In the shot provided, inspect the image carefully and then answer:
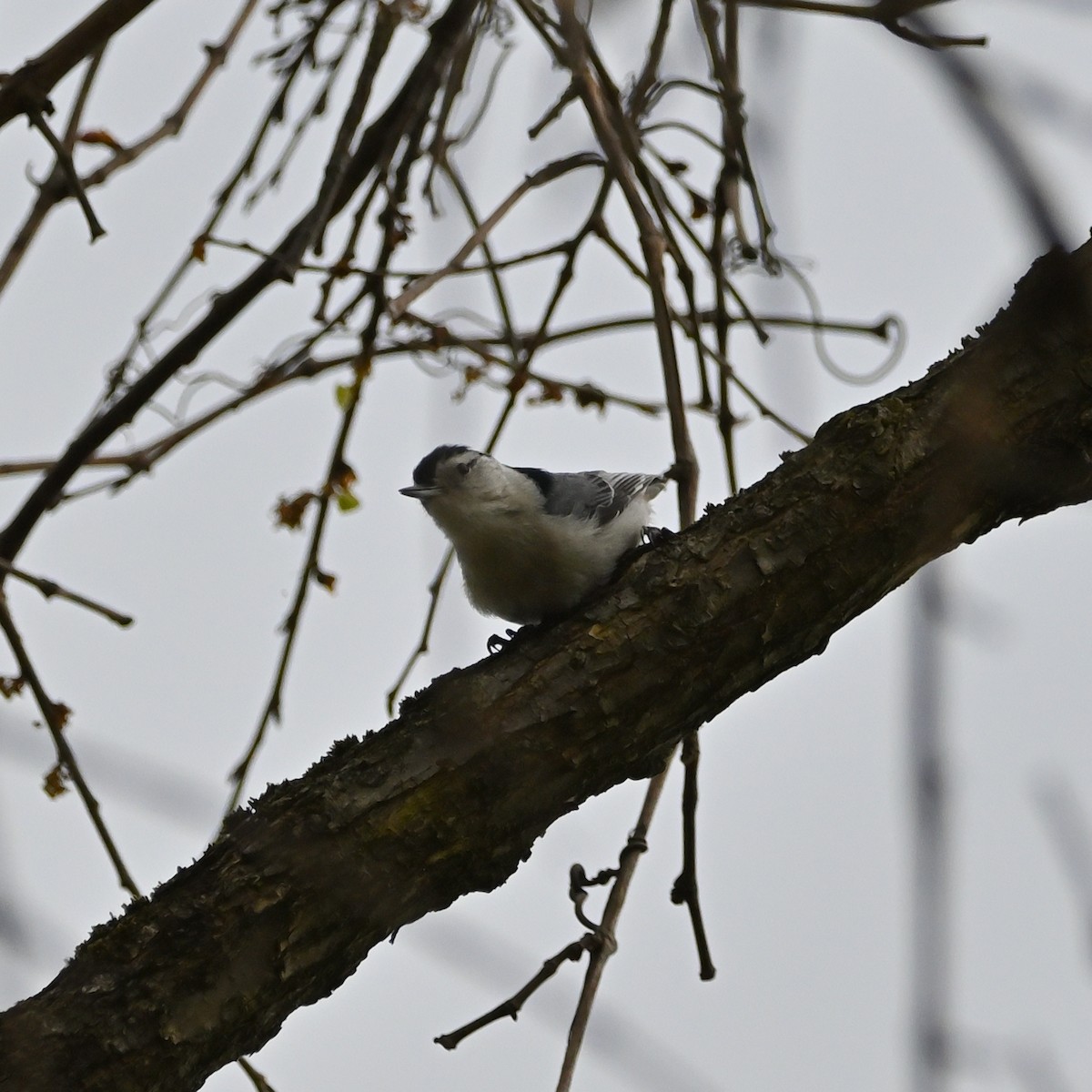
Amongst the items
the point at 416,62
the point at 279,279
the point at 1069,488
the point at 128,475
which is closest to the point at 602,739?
the point at 1069,488

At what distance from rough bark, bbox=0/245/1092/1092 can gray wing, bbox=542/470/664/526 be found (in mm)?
820

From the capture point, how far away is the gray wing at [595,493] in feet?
10.7

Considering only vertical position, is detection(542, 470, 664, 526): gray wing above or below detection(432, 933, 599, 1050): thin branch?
above

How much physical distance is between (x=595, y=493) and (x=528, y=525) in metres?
0.29

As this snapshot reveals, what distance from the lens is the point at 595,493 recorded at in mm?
3395

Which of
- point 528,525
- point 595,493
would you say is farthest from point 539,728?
point 595,493

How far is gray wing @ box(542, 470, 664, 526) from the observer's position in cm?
325

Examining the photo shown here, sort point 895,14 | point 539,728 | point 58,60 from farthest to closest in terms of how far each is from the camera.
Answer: point 58,60 → point 539,728 → point 895,14

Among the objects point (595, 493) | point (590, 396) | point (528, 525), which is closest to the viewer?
point (528, 525)

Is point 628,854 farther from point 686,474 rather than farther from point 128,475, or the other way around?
point 128,475

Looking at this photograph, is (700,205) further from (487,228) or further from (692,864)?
(692,864)

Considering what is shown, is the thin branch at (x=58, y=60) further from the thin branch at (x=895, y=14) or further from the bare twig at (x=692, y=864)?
the bare twig at (x=692, y=864)

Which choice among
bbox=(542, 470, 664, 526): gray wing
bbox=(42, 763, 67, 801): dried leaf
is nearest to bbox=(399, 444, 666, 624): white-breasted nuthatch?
bbox=(542, 470, 664, 526): gray wing

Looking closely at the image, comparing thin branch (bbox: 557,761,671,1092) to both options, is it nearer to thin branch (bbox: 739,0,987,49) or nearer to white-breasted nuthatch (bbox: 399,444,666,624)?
white-breasted nuthatch (bbox: 399,444,666,624)
